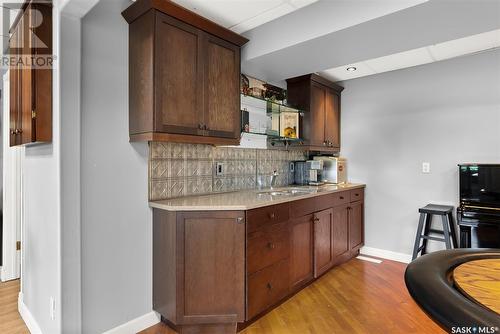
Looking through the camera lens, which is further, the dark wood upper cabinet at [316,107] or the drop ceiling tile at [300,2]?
the dark wood upper cabinet at [316,107]

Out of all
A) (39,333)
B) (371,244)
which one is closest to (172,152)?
(39,333)

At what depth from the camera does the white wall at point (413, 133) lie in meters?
3.02

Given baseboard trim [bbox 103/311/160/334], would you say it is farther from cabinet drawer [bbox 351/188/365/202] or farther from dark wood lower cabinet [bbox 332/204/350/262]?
cabinet drawer [bbox 351/188/365/202]

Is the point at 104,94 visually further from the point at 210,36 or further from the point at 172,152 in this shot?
the point at 210,36

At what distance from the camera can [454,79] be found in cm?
317

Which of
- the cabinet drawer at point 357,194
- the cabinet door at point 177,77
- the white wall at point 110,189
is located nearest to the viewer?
the white wall at point 110,189

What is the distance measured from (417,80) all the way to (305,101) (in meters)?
1.34

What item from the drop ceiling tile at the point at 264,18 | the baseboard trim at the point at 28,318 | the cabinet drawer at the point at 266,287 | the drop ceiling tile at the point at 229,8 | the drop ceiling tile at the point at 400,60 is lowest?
the baseboard trim at the point at 28,318

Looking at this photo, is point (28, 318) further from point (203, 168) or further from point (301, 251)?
point (301, 251)

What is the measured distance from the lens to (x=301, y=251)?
2.59m

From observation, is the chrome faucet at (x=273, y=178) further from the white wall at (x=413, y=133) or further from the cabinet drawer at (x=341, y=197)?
the white wall at (x=413, y=133)

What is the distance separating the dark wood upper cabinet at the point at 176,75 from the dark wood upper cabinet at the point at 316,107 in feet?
4.47

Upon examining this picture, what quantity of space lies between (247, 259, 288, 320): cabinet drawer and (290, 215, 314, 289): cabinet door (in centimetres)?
14

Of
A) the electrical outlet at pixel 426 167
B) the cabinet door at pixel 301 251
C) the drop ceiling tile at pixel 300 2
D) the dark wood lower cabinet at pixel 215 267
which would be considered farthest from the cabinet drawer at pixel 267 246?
the electrical outlet at pixel 426 167
